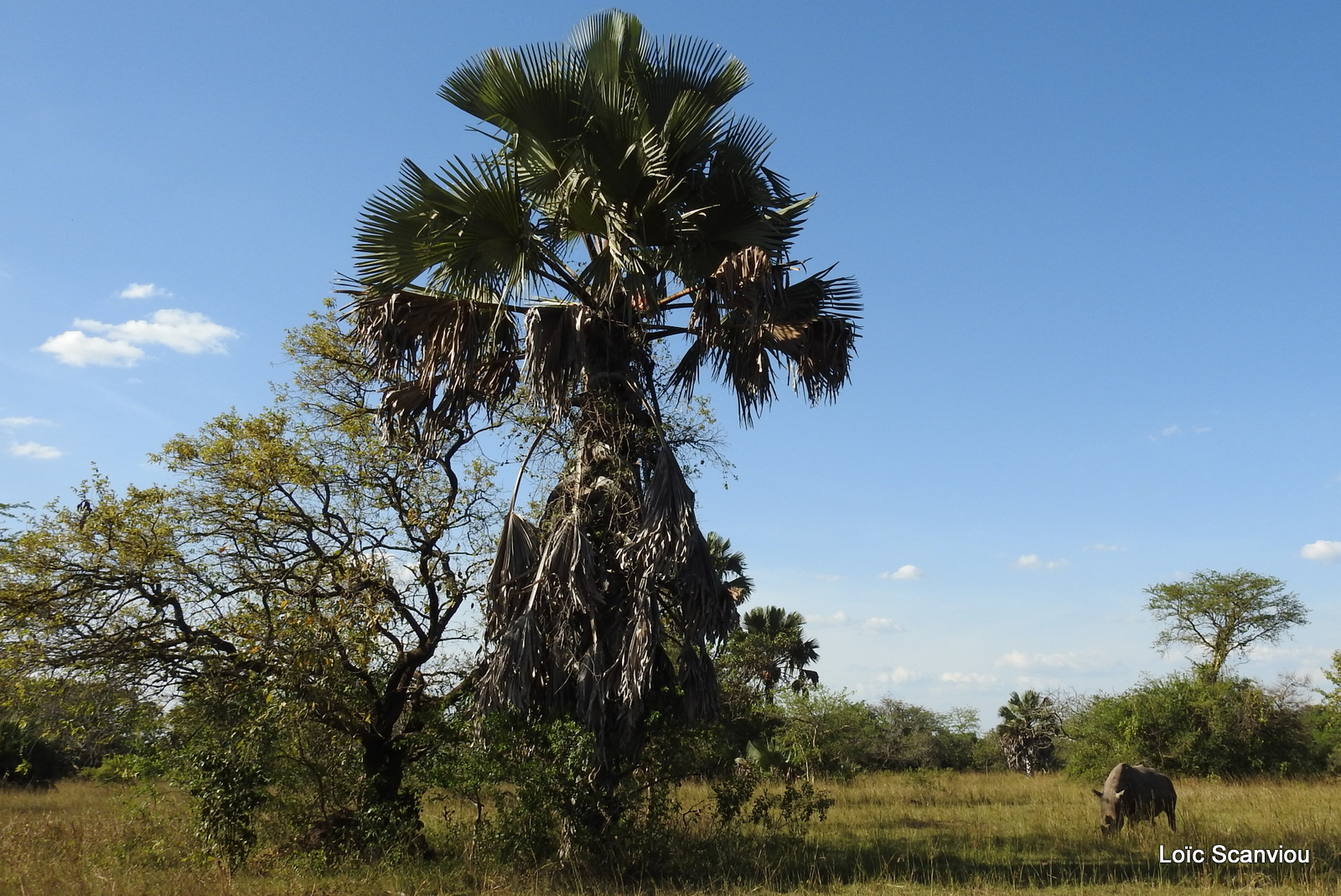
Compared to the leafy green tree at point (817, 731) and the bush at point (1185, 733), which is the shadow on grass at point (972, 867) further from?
the bush at point (1185, 733)

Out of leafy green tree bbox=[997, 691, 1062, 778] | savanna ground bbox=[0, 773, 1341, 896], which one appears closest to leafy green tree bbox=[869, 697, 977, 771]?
leafy green tree bbox=[997, 691, 1062, 778]

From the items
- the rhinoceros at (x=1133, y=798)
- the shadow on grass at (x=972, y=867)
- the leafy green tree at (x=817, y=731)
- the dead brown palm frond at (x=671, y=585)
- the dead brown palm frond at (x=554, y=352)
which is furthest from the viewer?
the leafy green tree at (x=817, y=731)

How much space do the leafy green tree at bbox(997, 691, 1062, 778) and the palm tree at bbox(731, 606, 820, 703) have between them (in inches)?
333

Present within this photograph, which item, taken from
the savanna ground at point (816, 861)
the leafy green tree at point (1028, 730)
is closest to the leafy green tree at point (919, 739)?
the leafy green tree at point (1028, 730)

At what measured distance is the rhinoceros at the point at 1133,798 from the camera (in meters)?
12.6

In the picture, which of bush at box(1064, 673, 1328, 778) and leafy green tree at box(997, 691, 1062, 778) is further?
leafy green tree at box(997, 691, 1062, 778)

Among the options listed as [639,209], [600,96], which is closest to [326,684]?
[639,209]

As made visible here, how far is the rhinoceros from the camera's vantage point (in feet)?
41.3

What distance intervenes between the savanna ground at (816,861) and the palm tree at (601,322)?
1981 mm

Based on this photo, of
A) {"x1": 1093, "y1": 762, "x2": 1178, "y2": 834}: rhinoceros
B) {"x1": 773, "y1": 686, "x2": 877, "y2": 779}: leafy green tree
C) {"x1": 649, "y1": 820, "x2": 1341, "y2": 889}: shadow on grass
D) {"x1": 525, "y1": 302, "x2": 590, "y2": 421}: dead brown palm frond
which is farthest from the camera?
{"x1": 773, "y1": 686, "x2": 877, "y2": 779}: leafy green tree

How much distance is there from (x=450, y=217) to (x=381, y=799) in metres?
6.99

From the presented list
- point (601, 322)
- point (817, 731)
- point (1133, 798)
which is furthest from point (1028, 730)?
point (601, 322)

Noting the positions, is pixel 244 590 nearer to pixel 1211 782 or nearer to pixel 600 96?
pixel 600 96

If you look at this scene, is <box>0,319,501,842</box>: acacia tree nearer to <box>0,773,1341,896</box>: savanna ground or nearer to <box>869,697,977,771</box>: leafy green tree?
<box>0,773,1341,896</box>: savanna ground
